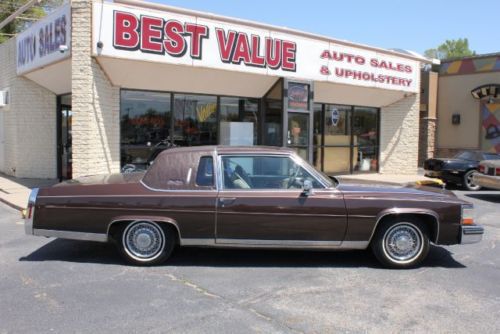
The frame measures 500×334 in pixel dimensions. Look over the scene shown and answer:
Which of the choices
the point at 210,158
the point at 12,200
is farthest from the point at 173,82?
the point at 210,158

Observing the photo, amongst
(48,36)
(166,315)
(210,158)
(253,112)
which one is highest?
(48,36)

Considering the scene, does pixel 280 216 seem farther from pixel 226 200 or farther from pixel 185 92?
pixel 185 92

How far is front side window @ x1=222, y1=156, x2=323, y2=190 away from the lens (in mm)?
5789

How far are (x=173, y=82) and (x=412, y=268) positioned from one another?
26.9 ft

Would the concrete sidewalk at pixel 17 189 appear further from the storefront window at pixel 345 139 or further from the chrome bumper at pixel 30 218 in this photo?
the storefront window at pixel 345 139

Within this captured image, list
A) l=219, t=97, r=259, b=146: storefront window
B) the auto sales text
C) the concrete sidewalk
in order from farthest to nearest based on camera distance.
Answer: the auto sales text
l=219, t=97, r=259, b=146: storefront window
the concrete sidewalk

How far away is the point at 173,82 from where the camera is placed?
483 inches

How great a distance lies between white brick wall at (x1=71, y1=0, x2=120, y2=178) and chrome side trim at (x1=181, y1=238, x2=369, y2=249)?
5990mm

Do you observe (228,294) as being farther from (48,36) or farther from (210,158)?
(48,36)

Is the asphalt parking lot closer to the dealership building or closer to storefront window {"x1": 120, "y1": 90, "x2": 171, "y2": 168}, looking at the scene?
the dealership building

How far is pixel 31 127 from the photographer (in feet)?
46.4

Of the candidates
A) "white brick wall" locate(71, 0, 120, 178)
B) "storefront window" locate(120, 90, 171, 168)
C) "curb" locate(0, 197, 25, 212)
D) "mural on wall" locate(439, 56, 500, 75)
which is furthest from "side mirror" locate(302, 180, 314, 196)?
"mural on wall" locate(439, 56, 500, 75)

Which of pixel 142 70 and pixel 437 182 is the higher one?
pixel 142 70

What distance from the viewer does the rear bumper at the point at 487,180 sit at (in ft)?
39.3
